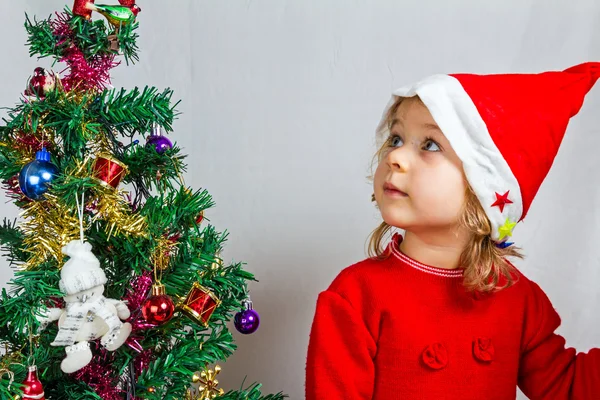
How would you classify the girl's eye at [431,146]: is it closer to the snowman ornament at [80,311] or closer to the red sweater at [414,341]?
the red sweater at [414,341]

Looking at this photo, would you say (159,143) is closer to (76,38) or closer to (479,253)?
(76,38)

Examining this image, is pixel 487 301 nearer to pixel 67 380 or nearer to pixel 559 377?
pixel 559 377

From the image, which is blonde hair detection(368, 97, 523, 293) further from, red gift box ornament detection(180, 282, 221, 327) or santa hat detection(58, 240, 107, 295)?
santa hat detection(58, 240, 107, 295)

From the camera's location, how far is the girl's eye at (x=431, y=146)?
40.2 inches

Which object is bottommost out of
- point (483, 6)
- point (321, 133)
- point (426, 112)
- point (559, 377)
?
point (559, 377)

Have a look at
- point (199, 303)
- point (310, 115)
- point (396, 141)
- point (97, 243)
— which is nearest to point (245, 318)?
point (199, 303)

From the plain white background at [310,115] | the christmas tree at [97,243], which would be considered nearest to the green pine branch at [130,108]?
the christmas tree at [97,243]

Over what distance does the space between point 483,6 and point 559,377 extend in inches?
27.6

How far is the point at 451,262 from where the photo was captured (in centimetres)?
110

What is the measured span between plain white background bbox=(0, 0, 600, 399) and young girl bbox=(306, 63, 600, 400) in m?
0.26

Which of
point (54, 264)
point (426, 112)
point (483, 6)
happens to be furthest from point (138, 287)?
point (483, 6)

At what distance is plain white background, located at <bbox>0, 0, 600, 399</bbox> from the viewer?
52.0 inches

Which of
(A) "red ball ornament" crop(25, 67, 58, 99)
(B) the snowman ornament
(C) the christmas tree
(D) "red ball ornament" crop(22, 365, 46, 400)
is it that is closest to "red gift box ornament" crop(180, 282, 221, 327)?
(C) the christmas tree

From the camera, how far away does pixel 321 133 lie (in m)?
1.48
